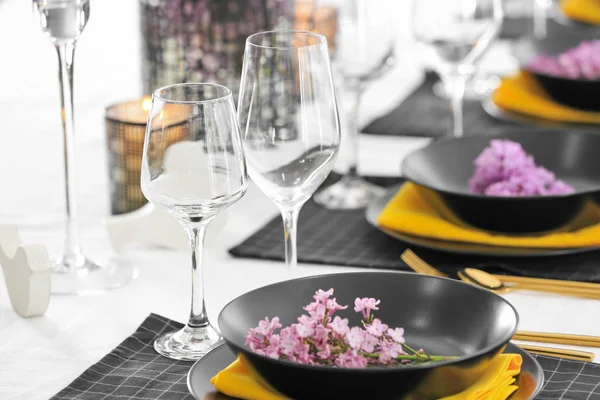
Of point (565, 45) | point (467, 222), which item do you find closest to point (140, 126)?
point (467, 222)

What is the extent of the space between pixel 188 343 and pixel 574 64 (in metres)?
1.13

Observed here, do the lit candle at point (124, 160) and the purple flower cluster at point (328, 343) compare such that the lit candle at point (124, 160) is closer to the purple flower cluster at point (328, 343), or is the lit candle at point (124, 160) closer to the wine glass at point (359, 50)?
the wine glass at point (359, 50)

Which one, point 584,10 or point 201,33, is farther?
point 584,10

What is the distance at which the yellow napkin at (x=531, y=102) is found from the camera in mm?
1768

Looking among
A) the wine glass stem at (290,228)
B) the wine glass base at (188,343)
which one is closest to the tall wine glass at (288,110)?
the wine glass stem at (290,228)

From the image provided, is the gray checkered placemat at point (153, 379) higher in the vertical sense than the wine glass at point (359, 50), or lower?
lower

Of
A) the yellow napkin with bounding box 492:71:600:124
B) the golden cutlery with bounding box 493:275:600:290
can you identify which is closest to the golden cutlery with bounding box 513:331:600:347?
the golden cutlery with bounding box 493:275:600:290

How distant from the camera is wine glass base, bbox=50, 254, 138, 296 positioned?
1.16 metres

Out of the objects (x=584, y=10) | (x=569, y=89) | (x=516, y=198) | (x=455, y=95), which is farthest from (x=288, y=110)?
(x=584, y=10)

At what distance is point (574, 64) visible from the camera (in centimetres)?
184

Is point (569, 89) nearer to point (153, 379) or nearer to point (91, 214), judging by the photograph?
point (91, 214)

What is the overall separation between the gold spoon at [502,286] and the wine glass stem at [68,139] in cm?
47

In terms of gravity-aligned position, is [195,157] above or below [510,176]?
above

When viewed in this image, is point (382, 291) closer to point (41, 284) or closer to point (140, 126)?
point (41, 284)
